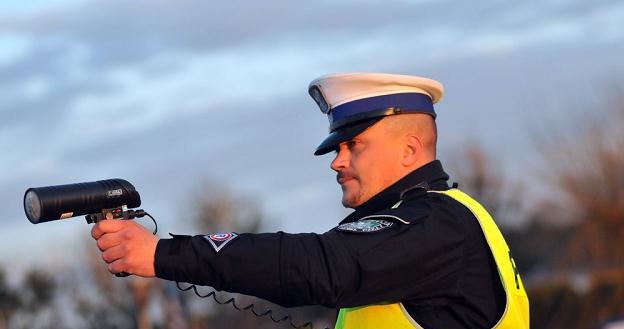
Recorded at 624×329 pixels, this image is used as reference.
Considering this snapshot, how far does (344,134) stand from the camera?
4543 millimetres

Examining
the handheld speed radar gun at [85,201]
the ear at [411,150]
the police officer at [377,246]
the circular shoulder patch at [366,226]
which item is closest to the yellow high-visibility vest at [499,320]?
the police officer at [377,246]

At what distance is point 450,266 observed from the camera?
4.29 m

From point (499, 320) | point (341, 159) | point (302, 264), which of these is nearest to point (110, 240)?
point (302, 264)

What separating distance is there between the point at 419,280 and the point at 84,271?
2399 cm

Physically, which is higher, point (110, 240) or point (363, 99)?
point (363, 99)

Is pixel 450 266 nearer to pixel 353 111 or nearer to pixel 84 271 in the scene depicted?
pixel 353 111

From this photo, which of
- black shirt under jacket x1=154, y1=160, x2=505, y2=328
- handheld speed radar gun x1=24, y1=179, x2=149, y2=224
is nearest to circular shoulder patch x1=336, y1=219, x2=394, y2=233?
black shirt under jacket x1=154, y1=160, x2=505, y2=328

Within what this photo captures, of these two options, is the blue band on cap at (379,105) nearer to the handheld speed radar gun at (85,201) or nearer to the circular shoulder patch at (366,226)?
the circular shoulder patch at (366,226)

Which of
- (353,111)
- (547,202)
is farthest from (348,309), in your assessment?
(547,202)

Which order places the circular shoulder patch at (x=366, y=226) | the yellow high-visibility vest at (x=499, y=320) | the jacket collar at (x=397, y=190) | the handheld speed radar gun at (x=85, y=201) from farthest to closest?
the jacket collar at (x=397, y=190) → the yellow high-visibility vest at (x=499, y=320) → the circular shoulder patch at (x=366, y=226) → the handheld speed radar gun at (x=85, y=201)

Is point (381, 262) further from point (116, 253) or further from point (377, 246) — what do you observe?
point (116, 253)

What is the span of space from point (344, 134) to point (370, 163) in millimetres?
138

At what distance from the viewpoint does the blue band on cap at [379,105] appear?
15.1 feet

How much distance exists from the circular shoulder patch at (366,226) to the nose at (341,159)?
0.37 meters
